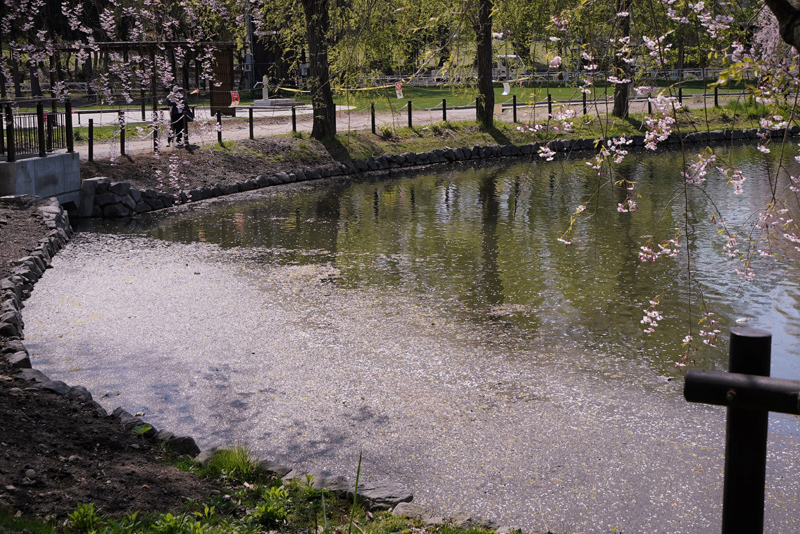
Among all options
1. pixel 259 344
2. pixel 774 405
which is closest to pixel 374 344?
pixel 259 344

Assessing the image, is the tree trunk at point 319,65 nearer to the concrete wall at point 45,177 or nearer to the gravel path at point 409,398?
the concrete wall at point 45,177

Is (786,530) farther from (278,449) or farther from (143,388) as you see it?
(143,388)

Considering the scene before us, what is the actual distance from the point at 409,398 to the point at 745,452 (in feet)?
16.1

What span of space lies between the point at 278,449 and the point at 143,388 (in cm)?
201

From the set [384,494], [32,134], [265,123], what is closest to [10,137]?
[32,134]

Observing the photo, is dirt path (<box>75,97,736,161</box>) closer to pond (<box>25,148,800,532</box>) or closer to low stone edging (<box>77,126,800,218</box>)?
low stone edging (<box>77,126,800,218</box>)

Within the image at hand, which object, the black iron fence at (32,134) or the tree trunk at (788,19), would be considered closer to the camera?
the tree trunk at (788,19)

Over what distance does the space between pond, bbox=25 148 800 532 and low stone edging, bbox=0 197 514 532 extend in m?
0.35

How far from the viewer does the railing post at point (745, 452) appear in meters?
2.72

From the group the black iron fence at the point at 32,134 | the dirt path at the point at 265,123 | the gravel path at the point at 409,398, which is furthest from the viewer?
the dirt path at the point at 265,123

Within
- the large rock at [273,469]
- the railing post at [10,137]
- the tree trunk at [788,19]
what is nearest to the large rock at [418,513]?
the large rock at [273,469]

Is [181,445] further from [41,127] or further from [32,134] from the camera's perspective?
[32,134]

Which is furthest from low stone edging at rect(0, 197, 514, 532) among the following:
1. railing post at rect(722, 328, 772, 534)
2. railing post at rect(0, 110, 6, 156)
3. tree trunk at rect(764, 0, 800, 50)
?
railing post at rect(0, 110, 6, 156)

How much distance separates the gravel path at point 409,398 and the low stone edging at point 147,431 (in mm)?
325
